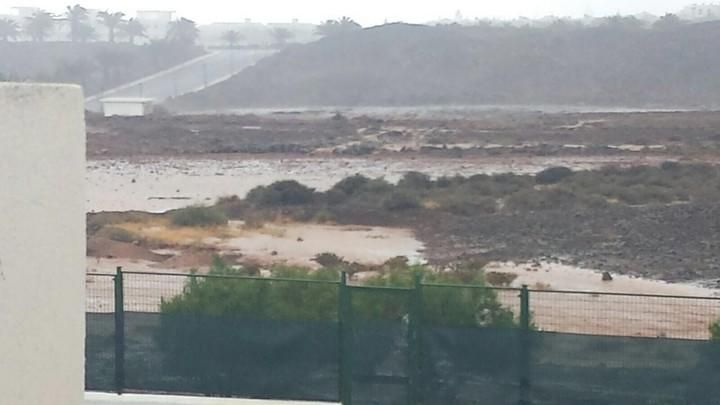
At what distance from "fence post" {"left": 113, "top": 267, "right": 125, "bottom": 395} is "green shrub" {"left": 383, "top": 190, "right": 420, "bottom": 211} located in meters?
27.1

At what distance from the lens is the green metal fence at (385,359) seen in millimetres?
11586

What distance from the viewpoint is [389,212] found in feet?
126

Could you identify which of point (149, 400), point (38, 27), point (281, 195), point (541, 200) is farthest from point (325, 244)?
point (38, 27)

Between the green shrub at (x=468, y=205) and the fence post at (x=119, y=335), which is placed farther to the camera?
the green shrub at (x=468, y=205)

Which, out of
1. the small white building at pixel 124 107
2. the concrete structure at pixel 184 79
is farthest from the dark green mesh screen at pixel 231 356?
the concrete structure at pixel 184 79

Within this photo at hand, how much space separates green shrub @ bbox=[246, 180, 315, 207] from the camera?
40719mm

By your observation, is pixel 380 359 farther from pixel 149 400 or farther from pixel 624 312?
pixel 624 312

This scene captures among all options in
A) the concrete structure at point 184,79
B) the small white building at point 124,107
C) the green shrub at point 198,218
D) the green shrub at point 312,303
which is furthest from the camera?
the concrete structure at point 184,79

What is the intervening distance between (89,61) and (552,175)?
101400 millimetres

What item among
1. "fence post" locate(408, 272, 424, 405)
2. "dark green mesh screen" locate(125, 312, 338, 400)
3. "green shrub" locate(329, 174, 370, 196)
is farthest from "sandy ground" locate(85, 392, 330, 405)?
"green shrub" locate(329, 174, 370, 196)

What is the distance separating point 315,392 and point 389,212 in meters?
26.6

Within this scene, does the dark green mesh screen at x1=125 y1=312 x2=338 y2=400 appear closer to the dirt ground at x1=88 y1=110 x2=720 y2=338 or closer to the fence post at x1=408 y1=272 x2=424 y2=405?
the fence post at x1=408 y1=272 x2=424 y2=405

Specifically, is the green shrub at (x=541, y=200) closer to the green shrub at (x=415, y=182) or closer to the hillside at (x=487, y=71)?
the green shrub at (x=415, y=182)

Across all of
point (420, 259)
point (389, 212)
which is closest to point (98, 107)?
point (389, 212)
